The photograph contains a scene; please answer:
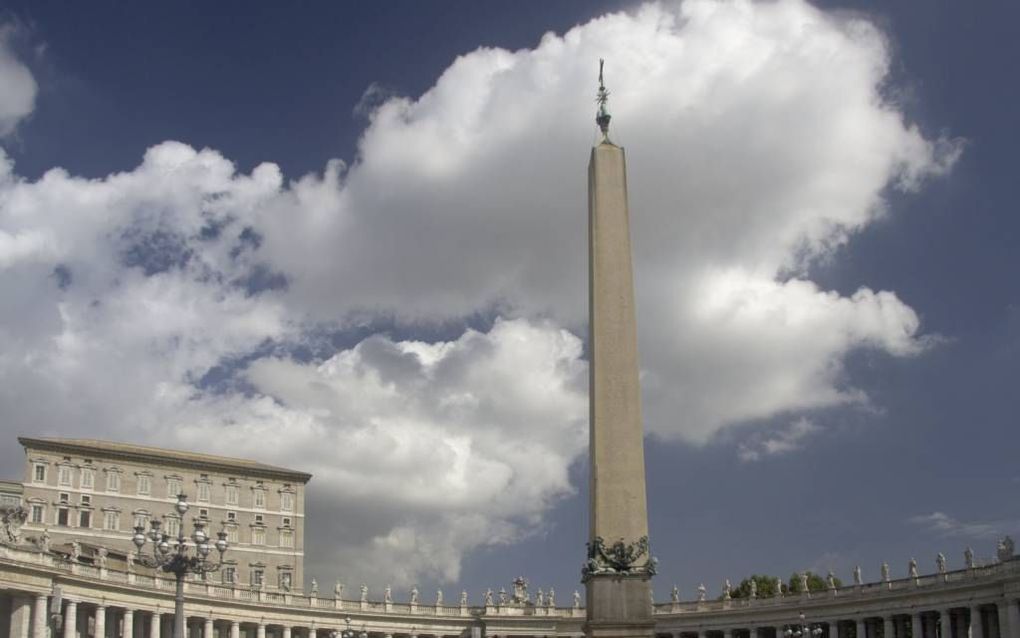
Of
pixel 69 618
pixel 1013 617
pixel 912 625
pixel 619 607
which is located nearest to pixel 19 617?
pixel 69 618

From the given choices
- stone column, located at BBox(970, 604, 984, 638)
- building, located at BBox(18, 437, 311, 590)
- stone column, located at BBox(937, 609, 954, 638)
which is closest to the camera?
stone column, located at BBox(970, 604, 984, 638)

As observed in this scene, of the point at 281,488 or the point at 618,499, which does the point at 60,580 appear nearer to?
the point at 281,488

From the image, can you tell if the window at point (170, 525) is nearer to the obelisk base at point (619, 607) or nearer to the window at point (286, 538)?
the window at point (286, 538)

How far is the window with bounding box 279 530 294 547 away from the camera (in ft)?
286

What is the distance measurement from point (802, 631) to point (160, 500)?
1779 inches

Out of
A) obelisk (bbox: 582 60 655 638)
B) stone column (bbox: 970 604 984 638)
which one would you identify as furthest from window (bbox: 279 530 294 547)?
obelisk (bbox: 582 60 655 638)

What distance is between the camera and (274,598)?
75938mm

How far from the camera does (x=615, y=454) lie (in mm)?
22719

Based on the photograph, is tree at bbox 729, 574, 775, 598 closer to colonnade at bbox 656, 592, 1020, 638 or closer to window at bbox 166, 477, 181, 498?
colonnade at bbox 656, 592, 1020, 638

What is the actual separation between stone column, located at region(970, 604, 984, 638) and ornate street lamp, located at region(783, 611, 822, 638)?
8444 millimetres

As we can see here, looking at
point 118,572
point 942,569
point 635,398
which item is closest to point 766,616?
point 942,569

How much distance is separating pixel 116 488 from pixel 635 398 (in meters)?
65.0

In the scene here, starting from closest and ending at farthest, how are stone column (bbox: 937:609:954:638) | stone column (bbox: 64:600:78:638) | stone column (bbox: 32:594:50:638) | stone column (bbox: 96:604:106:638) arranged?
stone column (bbox: 32:594:50:638)
stone column (bbox: 64:600:78:638)
stone column (bbox: 96:604:106:638)
stone column (bbox: 937:609:954:638)

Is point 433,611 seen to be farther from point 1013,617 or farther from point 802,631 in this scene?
point 1013,617
